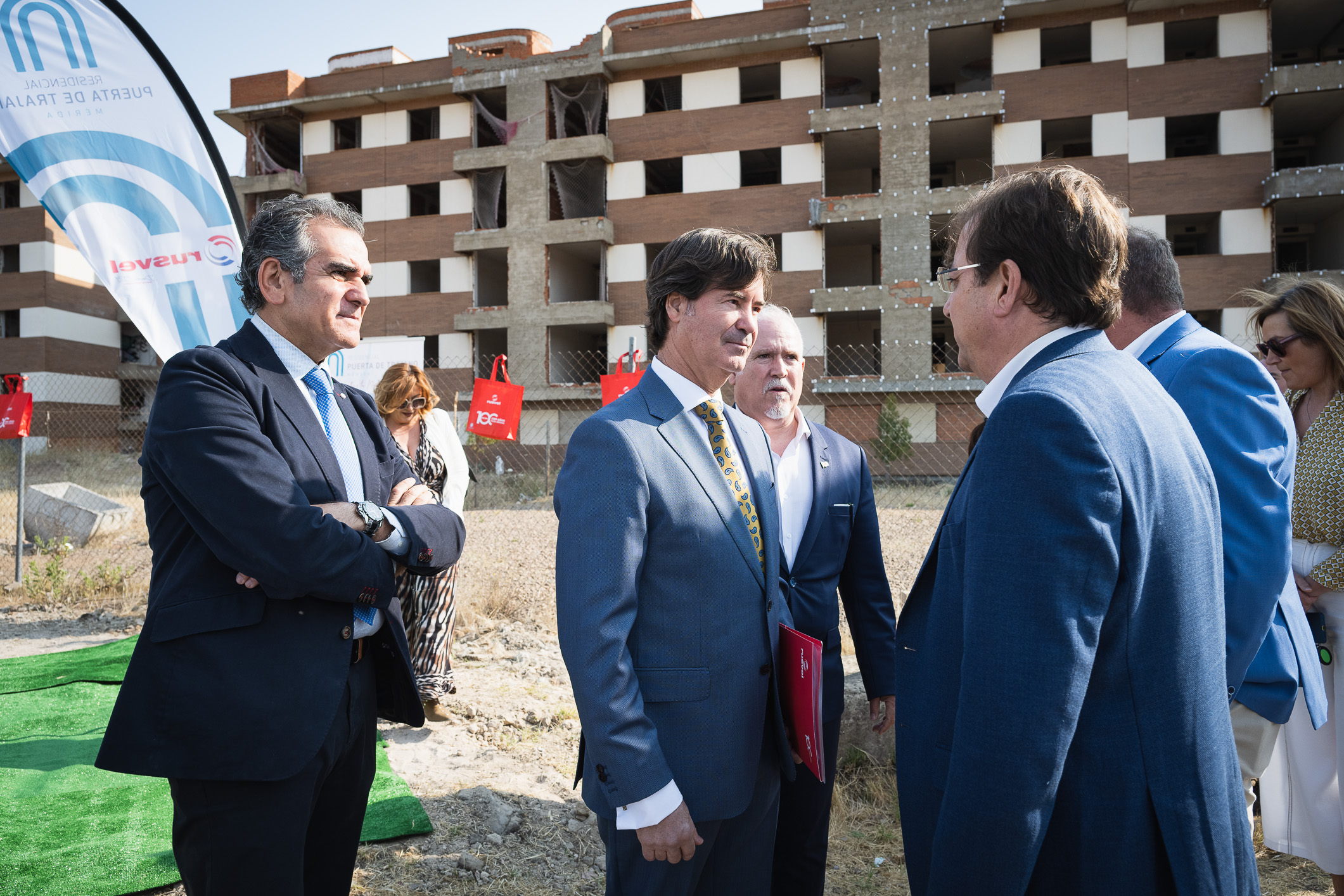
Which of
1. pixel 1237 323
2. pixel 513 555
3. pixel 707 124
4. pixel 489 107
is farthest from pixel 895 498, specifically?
pixel 489 107

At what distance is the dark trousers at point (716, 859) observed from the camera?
1861mm

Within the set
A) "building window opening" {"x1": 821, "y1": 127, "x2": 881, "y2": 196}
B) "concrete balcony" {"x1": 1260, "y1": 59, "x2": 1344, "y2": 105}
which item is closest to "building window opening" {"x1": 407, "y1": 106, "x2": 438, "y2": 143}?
"building window opening" {"x1": 821, "y1": 127, "x2": 881, "y2": 196}

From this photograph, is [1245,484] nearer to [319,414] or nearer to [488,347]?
[319,414]

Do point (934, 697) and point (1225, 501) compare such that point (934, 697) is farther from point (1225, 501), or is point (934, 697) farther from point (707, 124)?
point (707, 124)

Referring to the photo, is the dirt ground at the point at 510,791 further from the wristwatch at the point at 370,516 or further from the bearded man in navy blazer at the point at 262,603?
the wristwatch at the point at 370,516

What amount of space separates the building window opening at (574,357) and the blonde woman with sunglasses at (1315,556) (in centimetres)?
2270

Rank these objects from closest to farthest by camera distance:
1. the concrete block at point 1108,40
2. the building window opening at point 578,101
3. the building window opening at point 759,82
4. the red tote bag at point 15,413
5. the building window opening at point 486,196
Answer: the red tote bag at point 15,413
the concrete block at point 1108,40
the building window opening at point 759,82
the building window opening at point 578,101
the building window opening at point 486,196

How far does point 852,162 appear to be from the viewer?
25719 millimetres

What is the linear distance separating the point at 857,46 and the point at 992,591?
25.7 m

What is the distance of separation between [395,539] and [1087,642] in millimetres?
1631

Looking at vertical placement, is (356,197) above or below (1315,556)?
above

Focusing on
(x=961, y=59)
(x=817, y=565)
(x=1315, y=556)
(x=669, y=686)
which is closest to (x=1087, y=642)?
(x=669, y=686)

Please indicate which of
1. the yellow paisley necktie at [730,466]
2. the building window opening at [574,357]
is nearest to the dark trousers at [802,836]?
the yellow paisley necktie at [730,466]

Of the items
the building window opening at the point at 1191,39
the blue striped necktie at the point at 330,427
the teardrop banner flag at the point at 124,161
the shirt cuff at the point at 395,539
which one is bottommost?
the shirt cuff at the point at 395,539
